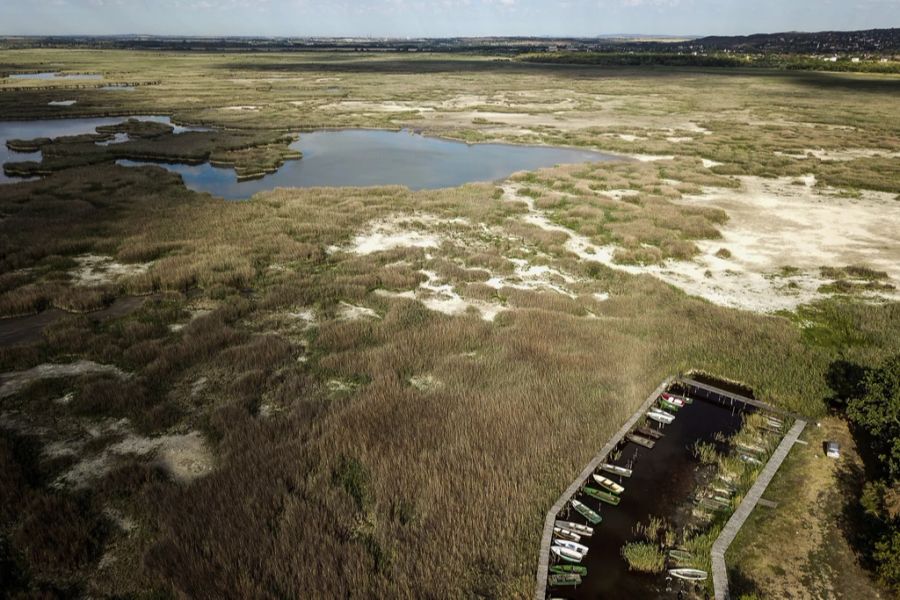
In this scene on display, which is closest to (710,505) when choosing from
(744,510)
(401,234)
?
(744,510)

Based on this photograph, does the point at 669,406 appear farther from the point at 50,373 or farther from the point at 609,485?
the point at 50,373

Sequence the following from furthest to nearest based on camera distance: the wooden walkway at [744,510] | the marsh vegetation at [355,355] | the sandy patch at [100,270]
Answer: the sandy patch at [100,270], the marsh vegetation at [355,355], the wooden walkway at [744,510]

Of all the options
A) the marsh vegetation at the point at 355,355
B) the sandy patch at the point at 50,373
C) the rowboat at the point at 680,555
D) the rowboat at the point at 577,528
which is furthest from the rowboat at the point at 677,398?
Answer: the sandy patch at the point at 50,373

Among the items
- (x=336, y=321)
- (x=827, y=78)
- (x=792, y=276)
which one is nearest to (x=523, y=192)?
(x=792, y=276)

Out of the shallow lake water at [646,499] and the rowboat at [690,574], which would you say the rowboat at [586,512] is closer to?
the shallow lake water at [646,499]

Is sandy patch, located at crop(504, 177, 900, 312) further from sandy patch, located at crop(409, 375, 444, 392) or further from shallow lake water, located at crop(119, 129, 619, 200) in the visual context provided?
sandy patch, located at crop(409, 375, 444, 392)

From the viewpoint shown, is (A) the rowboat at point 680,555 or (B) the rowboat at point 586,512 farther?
(B) the rowboat at point 586,512

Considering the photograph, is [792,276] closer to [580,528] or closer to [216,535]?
[580,528]
